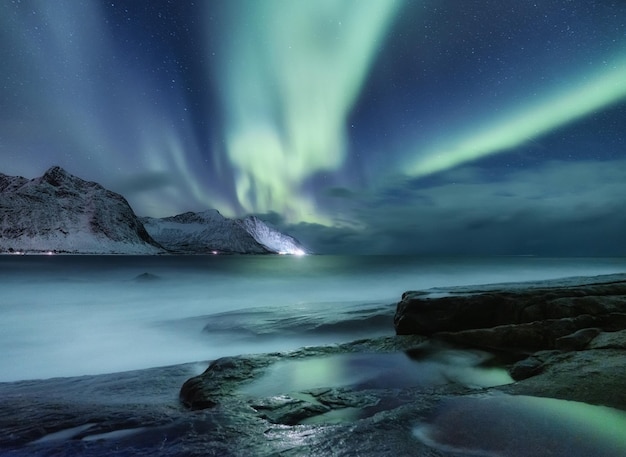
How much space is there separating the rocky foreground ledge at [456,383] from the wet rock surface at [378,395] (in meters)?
0.02

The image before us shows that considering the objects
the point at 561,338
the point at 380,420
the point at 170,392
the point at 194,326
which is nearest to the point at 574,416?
the point at 380,420

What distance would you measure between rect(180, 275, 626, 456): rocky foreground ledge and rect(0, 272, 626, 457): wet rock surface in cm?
2

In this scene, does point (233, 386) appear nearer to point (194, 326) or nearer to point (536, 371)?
point (536, 371)

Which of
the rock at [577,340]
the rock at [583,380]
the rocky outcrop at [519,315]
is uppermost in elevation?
the rocky outcrop at [519,315]

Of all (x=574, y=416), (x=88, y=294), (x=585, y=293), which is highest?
(x=88, y=294)

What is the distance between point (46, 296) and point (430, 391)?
1588 inches

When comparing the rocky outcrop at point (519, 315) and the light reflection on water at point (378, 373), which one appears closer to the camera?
the light reflection on water at point (378, 373)

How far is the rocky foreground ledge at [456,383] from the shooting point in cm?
363

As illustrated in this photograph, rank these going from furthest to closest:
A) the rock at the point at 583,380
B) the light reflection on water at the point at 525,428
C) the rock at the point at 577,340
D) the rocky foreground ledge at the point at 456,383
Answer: the rock at the point at 577,340, the rock at the point at 583,380, the rocky foreground ledge at the point at 456,383, the light reflection on water at the point at 525,428

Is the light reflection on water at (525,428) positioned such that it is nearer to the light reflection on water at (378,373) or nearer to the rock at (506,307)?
the light reflection on water at (378,373)

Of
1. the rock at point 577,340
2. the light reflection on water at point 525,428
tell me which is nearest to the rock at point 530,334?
the rock at point 577,340

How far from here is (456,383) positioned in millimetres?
5723

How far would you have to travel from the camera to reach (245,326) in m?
14.7

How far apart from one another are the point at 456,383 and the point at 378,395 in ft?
4.76
